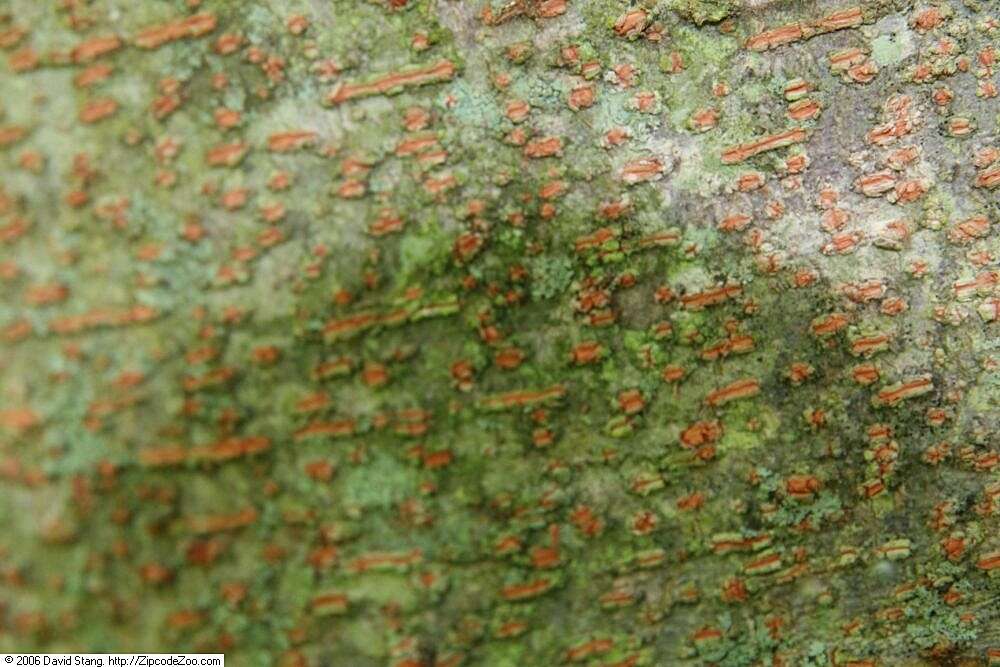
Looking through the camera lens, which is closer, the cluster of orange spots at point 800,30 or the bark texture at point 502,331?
the bark texture at point 502,331

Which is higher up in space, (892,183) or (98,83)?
(98,83)

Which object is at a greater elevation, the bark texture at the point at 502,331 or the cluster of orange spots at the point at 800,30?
the cluster of orange spots at the point at 800,30

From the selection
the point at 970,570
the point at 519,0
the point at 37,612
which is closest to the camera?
the point at 37,612

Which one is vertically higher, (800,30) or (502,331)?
(800,30)

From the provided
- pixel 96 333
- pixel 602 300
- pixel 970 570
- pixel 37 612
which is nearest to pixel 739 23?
pixel 602 300

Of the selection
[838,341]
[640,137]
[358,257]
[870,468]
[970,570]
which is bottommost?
[970,570]

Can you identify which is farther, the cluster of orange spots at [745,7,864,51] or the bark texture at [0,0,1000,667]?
the cluster of orange spots at [745,7,864,51]

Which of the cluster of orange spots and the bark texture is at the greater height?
the cluster of orange spots

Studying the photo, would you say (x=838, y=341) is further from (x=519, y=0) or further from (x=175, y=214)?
(x=175, y=214)
